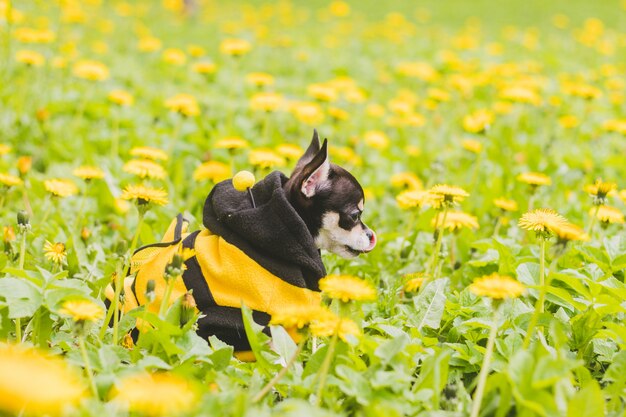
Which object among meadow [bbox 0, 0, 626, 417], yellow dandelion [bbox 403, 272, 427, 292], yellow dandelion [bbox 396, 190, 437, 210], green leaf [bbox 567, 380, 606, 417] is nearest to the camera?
green leaf [bbox 567, 380, 606, 417]

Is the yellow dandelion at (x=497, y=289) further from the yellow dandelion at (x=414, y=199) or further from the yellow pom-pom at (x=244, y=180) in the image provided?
the yellow dandelion at (x=414, y=199)

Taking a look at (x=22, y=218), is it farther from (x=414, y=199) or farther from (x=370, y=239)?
(x=414, y=199)

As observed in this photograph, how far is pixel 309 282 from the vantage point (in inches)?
95.9

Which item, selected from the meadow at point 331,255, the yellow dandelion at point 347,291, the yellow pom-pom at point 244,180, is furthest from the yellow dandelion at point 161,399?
the yellow pom-pom at point 244,180

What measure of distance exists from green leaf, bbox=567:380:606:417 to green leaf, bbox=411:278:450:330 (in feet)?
2.52

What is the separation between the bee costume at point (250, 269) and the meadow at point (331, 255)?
109 mm

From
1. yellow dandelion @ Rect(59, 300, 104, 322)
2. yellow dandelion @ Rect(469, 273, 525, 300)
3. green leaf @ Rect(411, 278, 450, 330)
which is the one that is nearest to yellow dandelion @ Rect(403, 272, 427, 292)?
green leaf @ Rect(411, 278, 450, 330)

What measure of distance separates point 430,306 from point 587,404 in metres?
0.87

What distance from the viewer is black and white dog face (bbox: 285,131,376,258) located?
2.46 metres

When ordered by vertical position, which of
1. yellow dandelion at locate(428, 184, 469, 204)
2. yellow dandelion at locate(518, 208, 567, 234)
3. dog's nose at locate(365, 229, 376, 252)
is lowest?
dog's nose at locate(365, 229, 376, 252)

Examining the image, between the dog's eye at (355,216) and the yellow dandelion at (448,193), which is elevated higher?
the yellow dandelion at (448,193)

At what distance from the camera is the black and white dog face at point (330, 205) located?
8.07 feet

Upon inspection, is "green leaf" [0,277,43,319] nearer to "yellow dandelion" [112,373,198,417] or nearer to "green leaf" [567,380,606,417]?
"yellow dandelion" [112,373,198,417]

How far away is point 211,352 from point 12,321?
0.82 metres
